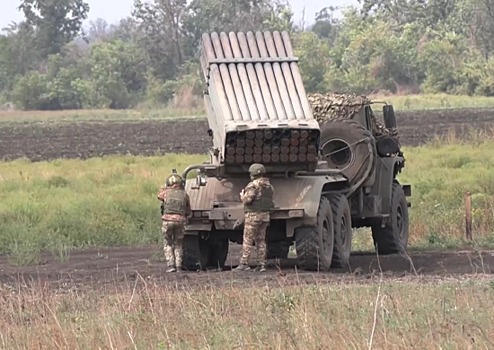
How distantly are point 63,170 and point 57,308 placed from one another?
2090cm

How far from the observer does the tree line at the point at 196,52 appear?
88.9 m

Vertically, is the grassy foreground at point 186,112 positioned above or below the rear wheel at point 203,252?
below

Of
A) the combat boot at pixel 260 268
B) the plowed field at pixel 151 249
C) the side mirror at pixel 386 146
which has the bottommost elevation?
the plowed field at pixel 151 249

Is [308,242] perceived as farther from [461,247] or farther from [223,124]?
[461,247]

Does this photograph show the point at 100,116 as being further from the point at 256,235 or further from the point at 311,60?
the point at 256,235

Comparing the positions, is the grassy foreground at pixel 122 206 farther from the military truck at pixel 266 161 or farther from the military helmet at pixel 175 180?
the military helmet at pixel 175 180

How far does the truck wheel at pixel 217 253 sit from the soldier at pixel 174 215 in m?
1.17

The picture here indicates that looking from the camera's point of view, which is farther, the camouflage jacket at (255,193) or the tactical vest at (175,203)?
the tactical vest at (175,203)

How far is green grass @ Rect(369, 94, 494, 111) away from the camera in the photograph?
244 ft

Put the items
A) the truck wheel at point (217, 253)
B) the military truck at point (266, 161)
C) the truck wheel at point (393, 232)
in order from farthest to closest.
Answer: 1. the truck wheel at point (393, 232)
2. the truck wheel at point (217, 253)
3. the military truck at point (266, 161)

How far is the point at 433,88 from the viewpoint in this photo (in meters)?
86.9

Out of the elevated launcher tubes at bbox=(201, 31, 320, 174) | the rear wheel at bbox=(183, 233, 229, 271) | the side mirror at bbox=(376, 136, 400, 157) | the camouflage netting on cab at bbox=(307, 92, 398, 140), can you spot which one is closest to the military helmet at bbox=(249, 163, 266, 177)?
the elevated launcher tubes at bbox=(201, 31, 320, 174)

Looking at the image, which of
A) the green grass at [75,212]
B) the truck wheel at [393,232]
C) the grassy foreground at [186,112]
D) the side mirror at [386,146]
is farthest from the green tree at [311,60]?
the side mirror at [386,146]

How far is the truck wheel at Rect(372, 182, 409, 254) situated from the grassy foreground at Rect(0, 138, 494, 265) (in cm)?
61
